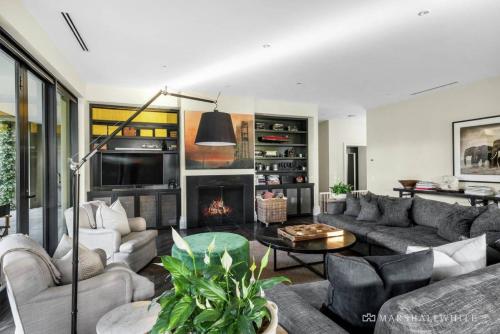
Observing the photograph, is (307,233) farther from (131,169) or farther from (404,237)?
(131,169)

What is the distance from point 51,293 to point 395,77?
195 inches

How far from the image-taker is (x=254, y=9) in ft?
8.21

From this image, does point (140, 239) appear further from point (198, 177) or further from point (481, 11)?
point (481, 11)

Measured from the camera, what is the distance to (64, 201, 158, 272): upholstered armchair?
301cm

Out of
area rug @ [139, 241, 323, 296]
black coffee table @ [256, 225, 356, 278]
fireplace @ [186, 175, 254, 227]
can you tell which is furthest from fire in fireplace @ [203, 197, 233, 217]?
black coffee table @ [256, 225, 356, 278]

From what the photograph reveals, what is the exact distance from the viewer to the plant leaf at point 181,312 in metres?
0.71

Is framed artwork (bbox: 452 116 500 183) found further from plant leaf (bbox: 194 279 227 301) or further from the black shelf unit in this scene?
plant leaf (bbox: 194 279 227 301)

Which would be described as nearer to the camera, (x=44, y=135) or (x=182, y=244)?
(x=182, y=244)

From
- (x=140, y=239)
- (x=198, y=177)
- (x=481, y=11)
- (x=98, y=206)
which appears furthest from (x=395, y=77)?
(x=98, y=206)

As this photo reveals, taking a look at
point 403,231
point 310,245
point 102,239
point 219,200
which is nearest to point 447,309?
point 310,245

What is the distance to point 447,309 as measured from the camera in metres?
1.01

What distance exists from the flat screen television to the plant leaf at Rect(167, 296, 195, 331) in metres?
4.99

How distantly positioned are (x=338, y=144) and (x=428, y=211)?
16.7ft

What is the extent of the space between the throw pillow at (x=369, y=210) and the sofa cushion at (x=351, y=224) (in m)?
0.11
